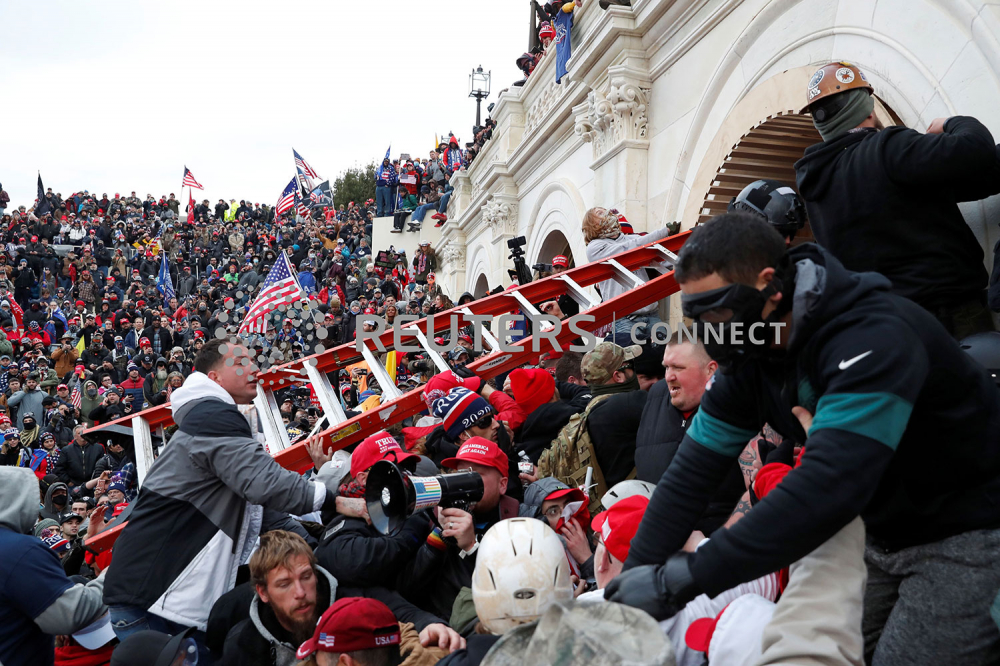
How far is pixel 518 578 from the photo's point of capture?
2.38 m

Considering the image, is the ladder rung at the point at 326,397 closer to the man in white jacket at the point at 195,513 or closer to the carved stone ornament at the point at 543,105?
the man in white jacket at the point at 195,513

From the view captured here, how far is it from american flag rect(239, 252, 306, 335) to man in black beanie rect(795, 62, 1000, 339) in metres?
5.84

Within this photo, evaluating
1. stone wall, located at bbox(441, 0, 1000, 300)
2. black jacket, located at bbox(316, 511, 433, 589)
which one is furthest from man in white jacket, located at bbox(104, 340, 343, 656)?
stone wall, located at bbox(441, 0, 1000, 300)

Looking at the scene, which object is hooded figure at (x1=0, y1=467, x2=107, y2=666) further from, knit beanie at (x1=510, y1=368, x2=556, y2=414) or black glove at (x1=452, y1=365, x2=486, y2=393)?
black glove at (x1=452, y1=365, x2=486, y2=393)

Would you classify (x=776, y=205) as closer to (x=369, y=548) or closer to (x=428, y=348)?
(x=369, y=548)

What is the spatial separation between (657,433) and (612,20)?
6746 millimetres

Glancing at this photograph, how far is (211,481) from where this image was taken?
3764mm

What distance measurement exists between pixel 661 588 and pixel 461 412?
8.88ft

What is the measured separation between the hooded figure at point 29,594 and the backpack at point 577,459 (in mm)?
2393

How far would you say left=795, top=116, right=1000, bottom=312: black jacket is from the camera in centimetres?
303

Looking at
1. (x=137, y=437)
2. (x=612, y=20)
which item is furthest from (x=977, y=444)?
(x=612, y=20)

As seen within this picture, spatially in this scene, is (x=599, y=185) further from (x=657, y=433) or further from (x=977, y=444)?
(x=977, y=444)

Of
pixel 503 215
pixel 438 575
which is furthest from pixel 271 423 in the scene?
pixel 503 215

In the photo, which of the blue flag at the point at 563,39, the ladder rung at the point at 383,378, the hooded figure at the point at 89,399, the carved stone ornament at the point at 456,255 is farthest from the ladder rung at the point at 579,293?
the carved stone ornament at the point at 456,255
